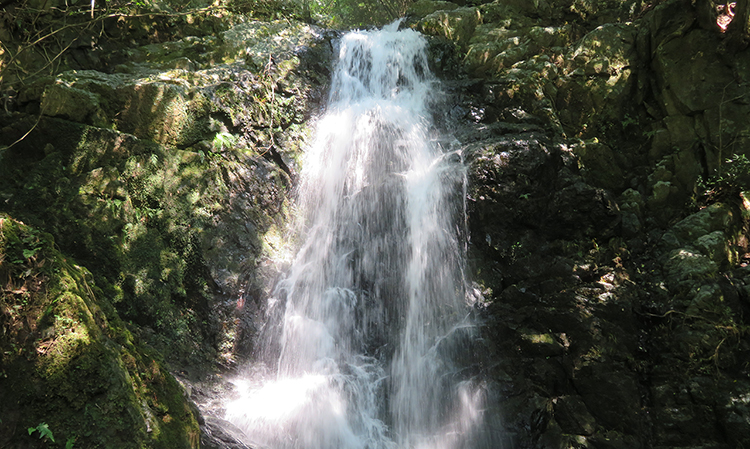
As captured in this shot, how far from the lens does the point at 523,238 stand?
642 centimetres

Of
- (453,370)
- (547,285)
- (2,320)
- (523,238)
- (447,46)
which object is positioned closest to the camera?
(2,320)

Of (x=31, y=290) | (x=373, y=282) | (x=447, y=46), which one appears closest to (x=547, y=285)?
(x=373, y=282)

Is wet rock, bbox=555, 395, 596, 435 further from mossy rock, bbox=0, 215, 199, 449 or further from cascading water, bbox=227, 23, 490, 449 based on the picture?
mossy rock, bbox=0, 215, 199, 449

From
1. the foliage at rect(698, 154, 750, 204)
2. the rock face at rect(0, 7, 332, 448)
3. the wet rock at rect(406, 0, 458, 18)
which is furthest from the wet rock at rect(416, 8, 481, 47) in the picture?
the foliage at rect(698, 154, 750, 204)

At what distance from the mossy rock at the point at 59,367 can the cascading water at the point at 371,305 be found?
2.10 m

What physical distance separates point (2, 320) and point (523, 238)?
6.13 m

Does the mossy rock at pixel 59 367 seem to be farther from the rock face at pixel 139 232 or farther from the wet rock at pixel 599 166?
the wet rock at pixel 599 166

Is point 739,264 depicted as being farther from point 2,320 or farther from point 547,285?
point 2,320

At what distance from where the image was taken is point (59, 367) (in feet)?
8.14

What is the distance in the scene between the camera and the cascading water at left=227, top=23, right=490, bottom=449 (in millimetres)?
5043

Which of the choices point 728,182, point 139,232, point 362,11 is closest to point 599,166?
point 728,182

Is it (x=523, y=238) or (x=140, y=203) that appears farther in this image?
(x=523, y=238)

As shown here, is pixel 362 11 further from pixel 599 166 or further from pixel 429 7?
pixel 599 166

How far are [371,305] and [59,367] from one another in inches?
169
